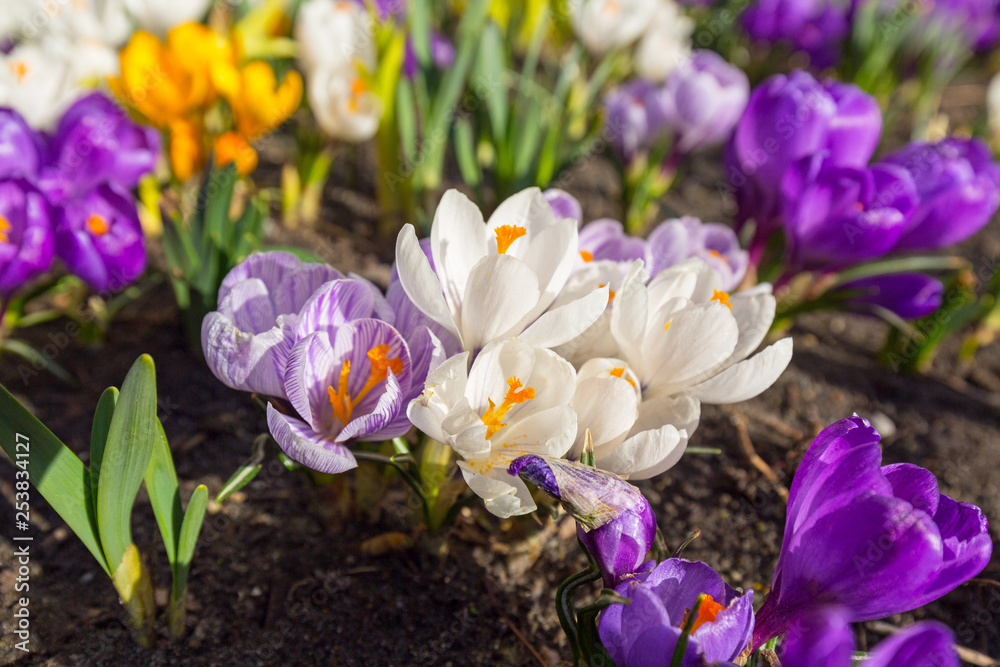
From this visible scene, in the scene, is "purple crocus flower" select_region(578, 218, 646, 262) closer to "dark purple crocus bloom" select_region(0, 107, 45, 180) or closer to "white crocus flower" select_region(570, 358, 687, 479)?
"white crocus flower" select_region(570, 358, 687, 479)

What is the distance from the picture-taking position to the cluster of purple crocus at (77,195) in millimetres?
1203

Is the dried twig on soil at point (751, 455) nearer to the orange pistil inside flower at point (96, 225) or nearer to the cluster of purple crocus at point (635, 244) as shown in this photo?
the cluster of purple crocus at point (635, 244)

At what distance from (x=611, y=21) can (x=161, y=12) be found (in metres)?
1.30

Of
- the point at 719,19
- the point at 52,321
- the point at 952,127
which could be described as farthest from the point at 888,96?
the point at 52,321

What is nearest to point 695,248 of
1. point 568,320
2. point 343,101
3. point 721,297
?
point 721,297

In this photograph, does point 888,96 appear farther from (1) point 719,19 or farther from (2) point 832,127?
(2) point 832,127

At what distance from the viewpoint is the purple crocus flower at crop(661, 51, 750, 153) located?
1.91 metres

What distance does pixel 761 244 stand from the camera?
1.53 metres

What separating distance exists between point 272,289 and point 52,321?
96cm

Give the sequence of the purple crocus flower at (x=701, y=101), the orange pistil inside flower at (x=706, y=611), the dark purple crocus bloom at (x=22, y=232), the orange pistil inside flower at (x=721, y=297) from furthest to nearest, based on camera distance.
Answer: the purple crocus flower at (x=701, y=101) → the dark purple crocus bloom at (x=22, y=232) → the orange pistil inside flower at (x=721, y=297) → the orange pistil inside flower at (x=706, y=611)

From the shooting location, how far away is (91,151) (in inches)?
55.2

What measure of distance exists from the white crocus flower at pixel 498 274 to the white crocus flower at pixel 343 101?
0.99 meters

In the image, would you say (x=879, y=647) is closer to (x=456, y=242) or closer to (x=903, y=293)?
(x=456, y=242)

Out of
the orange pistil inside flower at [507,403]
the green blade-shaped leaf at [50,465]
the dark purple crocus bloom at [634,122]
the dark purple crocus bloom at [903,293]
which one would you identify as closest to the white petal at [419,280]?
the orange pistil inside flower at [507,403]
